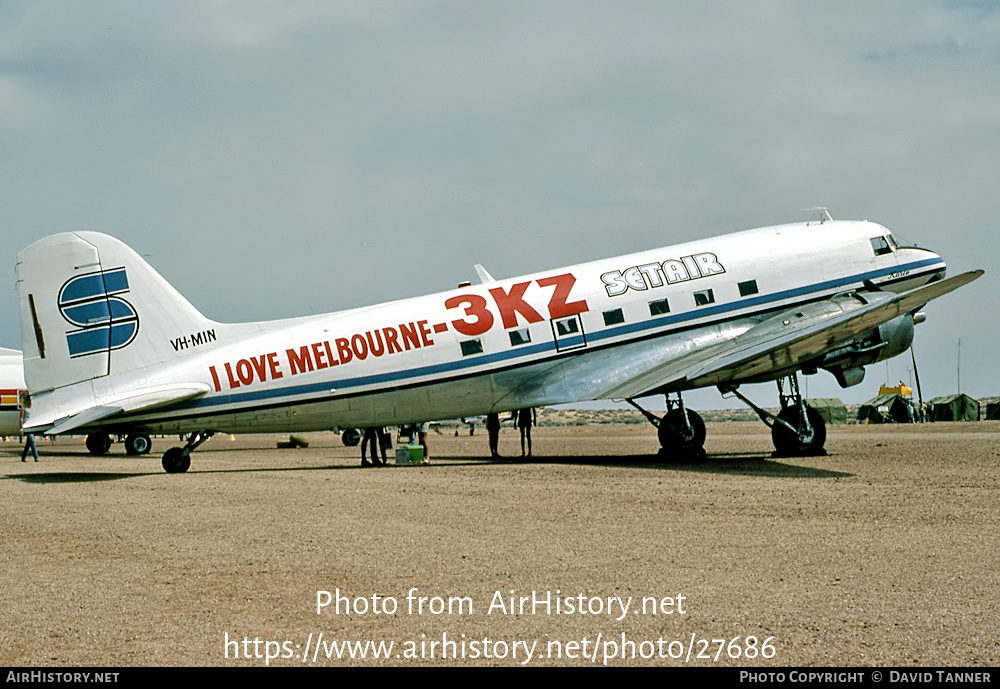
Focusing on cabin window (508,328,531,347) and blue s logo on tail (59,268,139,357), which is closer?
blue s logo on tail (59,268,139,357)

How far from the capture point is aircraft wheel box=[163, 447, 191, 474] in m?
18.8

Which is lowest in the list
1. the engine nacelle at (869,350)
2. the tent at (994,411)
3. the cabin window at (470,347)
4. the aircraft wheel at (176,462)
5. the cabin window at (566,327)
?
the tent at (994,411)

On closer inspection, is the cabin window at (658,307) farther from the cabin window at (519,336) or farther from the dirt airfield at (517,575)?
the dirt airfield at (517,575)

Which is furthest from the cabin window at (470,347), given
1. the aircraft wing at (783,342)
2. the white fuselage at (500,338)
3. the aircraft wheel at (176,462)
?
the aircraft wheel at (176,462)

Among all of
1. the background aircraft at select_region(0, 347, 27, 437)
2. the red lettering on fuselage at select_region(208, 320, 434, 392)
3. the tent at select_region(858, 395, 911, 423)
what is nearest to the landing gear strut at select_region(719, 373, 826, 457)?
the red lettering on fuselage at select_region(208, 320, 434, 392)

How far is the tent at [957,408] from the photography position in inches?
2030

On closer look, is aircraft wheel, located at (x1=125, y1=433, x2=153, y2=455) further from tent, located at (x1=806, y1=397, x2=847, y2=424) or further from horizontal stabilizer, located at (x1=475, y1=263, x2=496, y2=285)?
tent, located at (x1=806, y1=397, x2=847, y2=424)

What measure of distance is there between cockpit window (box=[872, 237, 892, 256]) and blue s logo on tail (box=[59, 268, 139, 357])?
1685cm

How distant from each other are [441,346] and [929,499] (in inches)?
396

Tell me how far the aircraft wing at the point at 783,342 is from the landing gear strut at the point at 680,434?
7.33 ft
